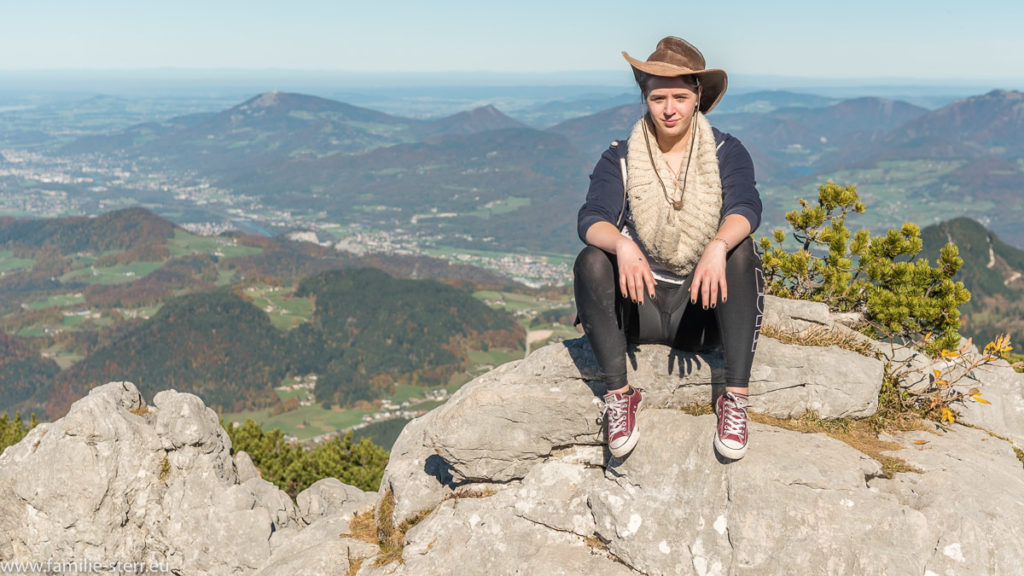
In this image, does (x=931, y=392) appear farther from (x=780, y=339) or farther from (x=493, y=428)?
(x=493, y=428)

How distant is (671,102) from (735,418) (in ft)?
14.0

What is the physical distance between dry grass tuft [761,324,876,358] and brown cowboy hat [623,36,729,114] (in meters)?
4.81

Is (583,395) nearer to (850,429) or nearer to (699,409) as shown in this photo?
(699,409)

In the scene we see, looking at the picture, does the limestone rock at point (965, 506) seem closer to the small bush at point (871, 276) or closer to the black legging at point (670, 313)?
the black legging at point (670, 313)

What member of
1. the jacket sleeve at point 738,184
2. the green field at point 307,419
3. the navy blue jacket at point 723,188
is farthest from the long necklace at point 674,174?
the green field at point 307,419

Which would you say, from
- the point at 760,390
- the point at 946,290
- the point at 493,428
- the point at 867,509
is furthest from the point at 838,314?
the point at 493,428

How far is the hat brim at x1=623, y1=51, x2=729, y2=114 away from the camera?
7.39 meters

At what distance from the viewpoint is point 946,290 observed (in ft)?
47.5

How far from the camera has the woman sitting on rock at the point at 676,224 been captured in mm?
7422

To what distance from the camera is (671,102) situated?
762cm

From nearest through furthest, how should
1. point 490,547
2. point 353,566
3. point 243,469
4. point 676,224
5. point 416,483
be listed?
point 676,224 → point 490,547 → point 353,566 → point 416,483 → point 243,469

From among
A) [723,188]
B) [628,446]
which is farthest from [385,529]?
[723,188]

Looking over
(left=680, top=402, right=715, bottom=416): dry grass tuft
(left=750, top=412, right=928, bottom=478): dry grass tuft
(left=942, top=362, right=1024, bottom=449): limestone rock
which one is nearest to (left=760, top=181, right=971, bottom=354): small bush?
(left=942, top=362, right=1024, bottom=449): limestone rock

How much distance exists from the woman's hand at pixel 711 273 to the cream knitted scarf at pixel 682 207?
588 millimetres
